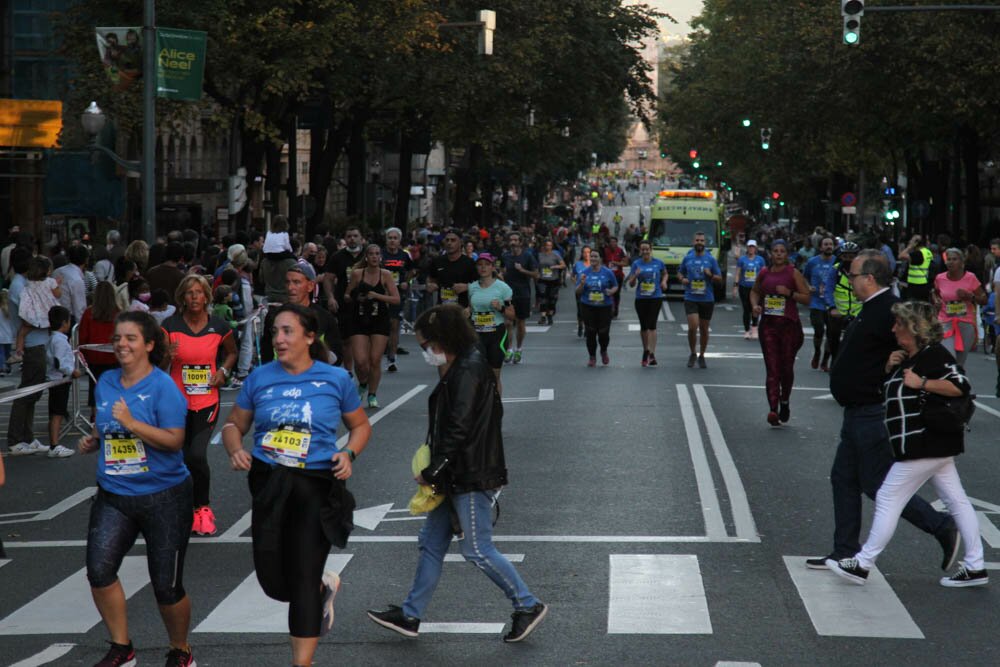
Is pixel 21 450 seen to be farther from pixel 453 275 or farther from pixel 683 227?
pixel 683 227

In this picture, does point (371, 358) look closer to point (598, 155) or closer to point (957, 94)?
point (957, 94)

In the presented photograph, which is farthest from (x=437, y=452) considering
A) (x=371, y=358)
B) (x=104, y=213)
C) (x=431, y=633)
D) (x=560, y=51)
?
(x=560, y=51)

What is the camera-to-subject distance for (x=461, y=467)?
25.2 feet

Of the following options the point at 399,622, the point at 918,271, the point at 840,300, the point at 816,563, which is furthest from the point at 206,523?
the point at 918,271

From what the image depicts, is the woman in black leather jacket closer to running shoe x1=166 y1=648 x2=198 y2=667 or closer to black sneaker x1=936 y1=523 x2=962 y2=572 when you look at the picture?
running shoe x1=166 y1=648 x2=198 y2=667

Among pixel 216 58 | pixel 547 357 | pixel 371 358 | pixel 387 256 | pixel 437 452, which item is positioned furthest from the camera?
pixel 216 58

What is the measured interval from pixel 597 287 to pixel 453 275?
168 inches

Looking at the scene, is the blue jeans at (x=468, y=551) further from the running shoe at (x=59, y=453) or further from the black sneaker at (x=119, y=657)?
the running shoe at (x=59, y=453)

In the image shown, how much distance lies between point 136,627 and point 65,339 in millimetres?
7201

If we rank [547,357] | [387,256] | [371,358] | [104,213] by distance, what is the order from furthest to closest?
[104,213] < [547,357] < [387,256] < [371,358]

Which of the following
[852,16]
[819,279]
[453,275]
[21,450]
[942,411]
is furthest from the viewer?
[852,16]

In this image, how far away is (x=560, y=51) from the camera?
44812 millimetres

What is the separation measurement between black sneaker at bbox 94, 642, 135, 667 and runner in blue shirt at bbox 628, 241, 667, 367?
1680 cm

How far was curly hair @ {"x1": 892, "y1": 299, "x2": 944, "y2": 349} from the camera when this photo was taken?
351 inches
